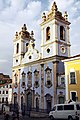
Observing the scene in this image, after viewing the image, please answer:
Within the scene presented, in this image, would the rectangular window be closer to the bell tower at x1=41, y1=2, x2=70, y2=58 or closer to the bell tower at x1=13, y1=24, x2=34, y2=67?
the bell tower at x1=41, y1=2, x2=70, y2=58

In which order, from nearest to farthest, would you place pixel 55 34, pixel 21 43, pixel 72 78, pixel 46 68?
pixel 72 78
pixel 55 34
pixel 46 68
pixel 21 43

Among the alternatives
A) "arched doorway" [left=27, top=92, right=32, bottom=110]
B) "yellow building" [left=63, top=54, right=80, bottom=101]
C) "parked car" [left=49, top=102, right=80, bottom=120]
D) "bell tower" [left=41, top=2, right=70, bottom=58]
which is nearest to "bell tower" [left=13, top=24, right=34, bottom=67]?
"arched doorway" [left=27, top=92, right=32, bottom=110]

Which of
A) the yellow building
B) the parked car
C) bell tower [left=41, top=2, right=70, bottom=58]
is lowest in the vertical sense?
the parked car

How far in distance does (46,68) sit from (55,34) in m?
6.17

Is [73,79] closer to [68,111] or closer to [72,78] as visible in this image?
[72,78]

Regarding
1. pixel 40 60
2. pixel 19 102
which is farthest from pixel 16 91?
pixel 40 60

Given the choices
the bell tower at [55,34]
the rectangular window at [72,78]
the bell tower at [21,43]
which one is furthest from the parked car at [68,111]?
the bell tower at [21,43]

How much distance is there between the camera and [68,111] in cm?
2484

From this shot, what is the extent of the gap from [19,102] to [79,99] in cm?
1901

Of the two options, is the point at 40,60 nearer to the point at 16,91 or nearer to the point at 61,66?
the point at 61,66

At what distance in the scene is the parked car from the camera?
24023 millimetres

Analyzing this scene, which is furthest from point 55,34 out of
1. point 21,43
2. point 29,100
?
point 29,100

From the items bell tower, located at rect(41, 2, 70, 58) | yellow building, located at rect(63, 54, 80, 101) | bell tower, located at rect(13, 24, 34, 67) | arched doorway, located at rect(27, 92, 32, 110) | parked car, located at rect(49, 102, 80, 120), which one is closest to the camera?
parked car, located at rect(49, 102, 80, 120)

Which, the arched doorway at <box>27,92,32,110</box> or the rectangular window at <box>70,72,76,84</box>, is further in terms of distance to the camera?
the arched doorway at <box>27,92,32,110</box>
